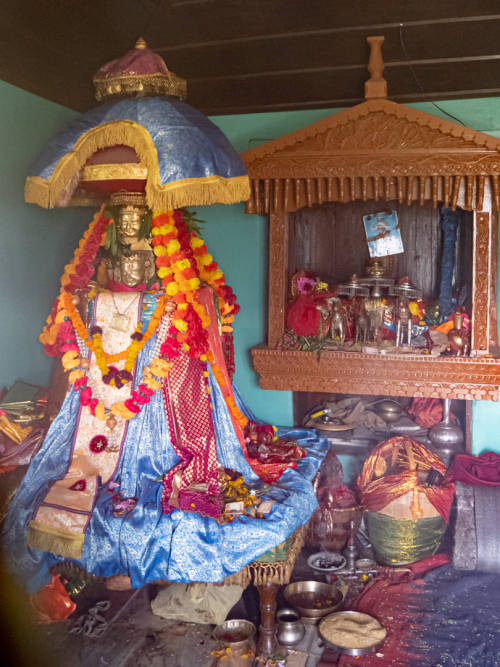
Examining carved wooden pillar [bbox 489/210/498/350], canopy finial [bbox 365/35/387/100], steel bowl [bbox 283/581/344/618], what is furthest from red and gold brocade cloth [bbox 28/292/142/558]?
carved wooden pillar [bbox 489/210/498/350]

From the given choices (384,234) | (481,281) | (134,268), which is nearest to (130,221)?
(134,268)

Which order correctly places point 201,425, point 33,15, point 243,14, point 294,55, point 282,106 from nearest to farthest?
point 33,15 → point 243,14 → point 201,425 → point 294,55 → point 282,106

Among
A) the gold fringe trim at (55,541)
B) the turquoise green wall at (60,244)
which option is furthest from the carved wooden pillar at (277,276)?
the gold fringe trim at (55,541)

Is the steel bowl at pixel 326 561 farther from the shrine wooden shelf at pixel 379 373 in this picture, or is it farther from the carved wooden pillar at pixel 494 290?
the carved wooden pillar at pixel 494 290

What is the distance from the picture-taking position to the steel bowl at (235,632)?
3579 mm

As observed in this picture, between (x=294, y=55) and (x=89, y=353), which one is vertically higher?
(x=294, y=55)

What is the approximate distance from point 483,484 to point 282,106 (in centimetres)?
358

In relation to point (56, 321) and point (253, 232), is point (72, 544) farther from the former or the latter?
point (253, 232)

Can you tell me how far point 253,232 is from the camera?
571cm

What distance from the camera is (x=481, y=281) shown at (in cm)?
480

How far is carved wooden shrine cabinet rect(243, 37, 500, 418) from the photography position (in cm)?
460

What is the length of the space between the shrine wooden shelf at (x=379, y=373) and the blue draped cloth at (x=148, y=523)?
1213 millimetres

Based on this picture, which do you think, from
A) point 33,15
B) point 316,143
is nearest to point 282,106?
point 316,143

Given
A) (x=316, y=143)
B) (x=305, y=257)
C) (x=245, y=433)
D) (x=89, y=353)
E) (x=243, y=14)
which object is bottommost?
(x=245, y=433)
